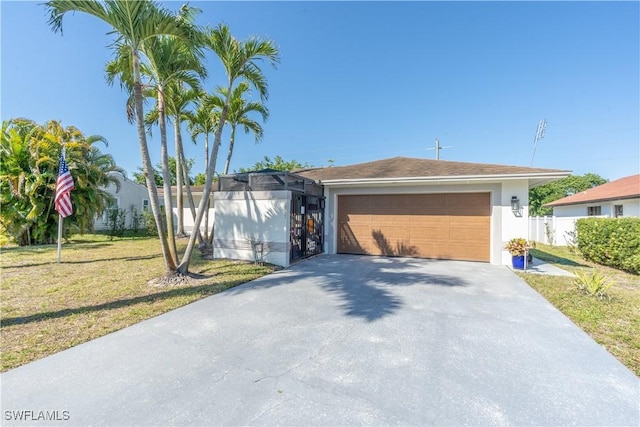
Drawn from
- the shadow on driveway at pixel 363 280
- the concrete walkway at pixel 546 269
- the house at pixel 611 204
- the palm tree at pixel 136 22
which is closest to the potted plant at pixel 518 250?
the concrete walkway at pixel 546 269

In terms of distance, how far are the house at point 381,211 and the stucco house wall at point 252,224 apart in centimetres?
→ 3

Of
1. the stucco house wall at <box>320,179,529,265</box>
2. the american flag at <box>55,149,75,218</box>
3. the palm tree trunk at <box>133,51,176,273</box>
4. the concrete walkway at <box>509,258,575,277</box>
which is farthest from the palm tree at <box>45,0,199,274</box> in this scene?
the concrete walkway at <box>509,258,575,277</box>

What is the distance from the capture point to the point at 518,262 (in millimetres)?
8094

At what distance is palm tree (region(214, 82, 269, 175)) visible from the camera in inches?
410

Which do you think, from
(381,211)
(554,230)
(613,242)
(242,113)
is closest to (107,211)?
(242,113)

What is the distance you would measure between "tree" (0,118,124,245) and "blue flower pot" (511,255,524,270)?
16.6 m

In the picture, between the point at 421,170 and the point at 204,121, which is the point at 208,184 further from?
the point at 421,170

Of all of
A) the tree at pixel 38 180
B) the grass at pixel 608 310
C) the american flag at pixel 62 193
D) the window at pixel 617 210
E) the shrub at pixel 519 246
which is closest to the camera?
the grass at pixel 608 310

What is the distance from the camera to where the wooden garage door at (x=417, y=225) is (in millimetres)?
9328

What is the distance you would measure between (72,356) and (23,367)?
386 mm

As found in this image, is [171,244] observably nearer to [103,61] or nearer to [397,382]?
[103,61]

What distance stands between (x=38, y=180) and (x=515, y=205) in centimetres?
1770

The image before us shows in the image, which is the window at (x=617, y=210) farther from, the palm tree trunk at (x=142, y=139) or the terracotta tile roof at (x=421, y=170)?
the palm tree trunk at (x=142, y=139)

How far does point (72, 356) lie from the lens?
3127mm
